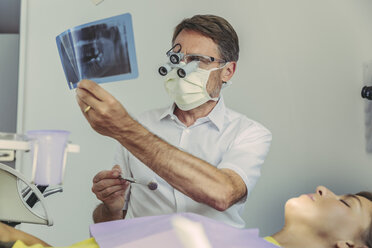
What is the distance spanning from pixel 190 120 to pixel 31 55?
0.95 m

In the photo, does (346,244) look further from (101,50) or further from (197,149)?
(101,50)

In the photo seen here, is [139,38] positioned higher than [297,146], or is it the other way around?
[139,38]

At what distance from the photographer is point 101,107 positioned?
1227mm

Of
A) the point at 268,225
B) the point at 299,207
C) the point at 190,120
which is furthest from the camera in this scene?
the point at 268,225

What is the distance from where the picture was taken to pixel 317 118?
2.22 metres

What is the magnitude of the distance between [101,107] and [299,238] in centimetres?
85

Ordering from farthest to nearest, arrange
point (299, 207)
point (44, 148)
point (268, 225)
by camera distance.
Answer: point (268, 225) < point (299, 207) < point (44, 148)

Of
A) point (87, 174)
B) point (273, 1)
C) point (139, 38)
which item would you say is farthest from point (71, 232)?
point (273, 1)

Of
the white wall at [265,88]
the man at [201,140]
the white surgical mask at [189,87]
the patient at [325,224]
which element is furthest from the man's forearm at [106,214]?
the patient at [325,224]

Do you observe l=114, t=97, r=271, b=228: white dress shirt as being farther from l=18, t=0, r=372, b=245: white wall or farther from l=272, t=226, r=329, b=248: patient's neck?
l=18, t=0, r=372, b=245: white wall

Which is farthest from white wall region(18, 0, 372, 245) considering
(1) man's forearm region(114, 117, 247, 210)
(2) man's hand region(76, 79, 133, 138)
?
(2) man's hand region(76, 79, 133, 138)

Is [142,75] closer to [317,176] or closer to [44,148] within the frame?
[317,176]

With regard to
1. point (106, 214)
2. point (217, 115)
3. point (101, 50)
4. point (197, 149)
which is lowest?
point (106, 214)

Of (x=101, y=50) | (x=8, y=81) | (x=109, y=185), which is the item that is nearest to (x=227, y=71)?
(x=101, y=50)
